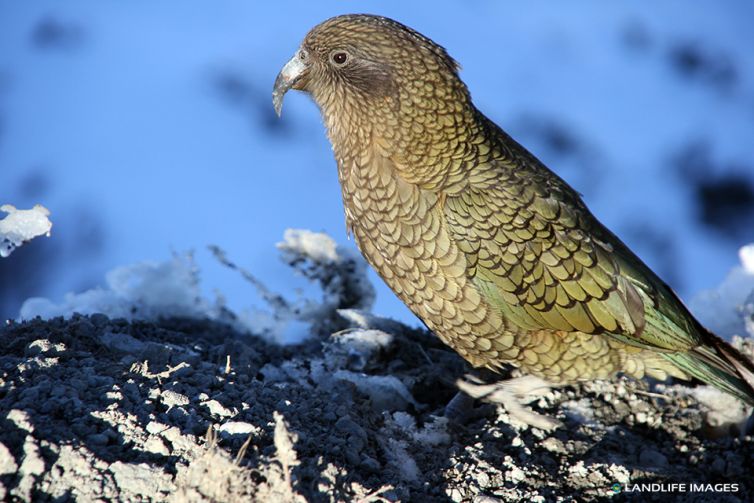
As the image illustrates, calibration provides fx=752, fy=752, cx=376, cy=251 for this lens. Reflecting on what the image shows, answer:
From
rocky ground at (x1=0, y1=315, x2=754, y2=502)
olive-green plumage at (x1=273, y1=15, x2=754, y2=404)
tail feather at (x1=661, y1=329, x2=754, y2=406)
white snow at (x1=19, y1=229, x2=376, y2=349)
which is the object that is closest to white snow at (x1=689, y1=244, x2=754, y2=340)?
rocky ground at (x1=0, y1=315, x2=754, y2=502)

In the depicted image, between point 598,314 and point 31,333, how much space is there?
6.35 feet

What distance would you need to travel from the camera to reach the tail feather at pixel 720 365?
285 centimetres

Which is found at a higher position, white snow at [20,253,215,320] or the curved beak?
the curved beak

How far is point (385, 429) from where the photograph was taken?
257cm

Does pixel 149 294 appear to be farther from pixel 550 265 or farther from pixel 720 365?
pixel 720 365

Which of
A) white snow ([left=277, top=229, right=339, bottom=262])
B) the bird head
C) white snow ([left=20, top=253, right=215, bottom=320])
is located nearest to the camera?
the bird head

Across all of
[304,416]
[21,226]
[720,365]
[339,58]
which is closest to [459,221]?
[339,58]

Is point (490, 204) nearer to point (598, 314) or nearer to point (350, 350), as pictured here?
point (598, 314)

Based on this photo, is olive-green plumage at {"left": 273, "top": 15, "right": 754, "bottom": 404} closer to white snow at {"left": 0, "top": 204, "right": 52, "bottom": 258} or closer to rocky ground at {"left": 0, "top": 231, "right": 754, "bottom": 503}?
rocky ground at {"left": 0, "top": 231, "right": 754, "bottom": 503}

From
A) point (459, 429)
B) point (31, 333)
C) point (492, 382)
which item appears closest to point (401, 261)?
point (459, 429)

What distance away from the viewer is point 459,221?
102 inches

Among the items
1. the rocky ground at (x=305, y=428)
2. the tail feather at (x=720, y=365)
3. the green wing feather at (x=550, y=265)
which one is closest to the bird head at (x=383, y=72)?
the green wing feather at (x=550, y=265)

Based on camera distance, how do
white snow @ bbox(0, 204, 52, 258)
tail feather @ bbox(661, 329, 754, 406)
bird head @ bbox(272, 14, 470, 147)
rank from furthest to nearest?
tail feather @ bbox(661, 329, 754, 406)
white snow @ bbox(0, 204, 52, 258)
bird head @ bbox(272, 14, 470, 147)

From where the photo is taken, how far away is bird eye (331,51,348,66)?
2633 millimetres
